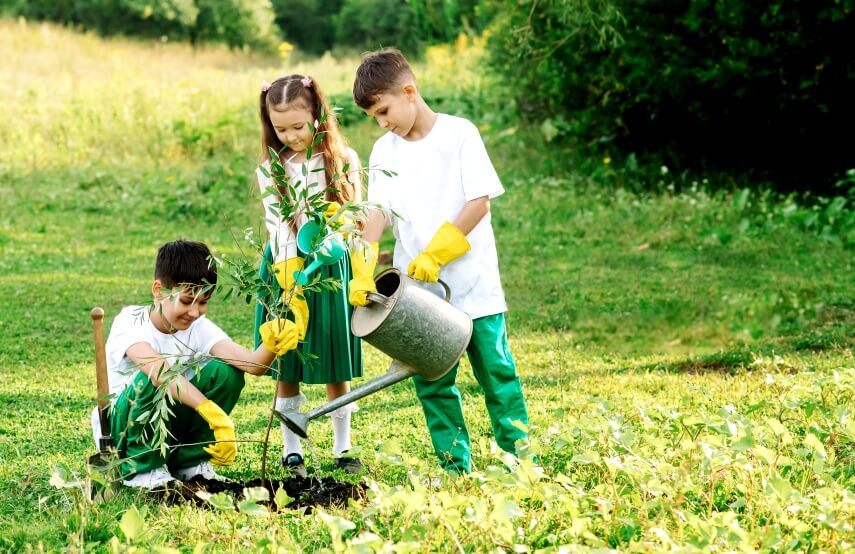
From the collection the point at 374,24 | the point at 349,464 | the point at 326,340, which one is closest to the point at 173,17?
the point at 374,24

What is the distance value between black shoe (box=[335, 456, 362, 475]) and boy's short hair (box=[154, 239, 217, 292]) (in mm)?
807

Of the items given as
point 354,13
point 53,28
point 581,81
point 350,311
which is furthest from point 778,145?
point 354,13

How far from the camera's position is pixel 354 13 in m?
23.9

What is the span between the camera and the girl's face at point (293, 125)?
10.9ft

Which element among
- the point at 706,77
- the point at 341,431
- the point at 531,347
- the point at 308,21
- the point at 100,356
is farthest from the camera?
the point at 308,21

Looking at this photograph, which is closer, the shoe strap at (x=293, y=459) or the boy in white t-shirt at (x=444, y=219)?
the boy in white t-shirt at (x=444, y=219)

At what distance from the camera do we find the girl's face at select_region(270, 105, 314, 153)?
3.31 metres

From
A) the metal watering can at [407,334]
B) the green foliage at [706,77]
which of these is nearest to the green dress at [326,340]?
the metal watering can at [407,334]

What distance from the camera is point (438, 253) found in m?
3.12

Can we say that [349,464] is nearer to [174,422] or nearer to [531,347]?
[174,422]

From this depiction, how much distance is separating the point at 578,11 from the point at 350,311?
11.7 feet

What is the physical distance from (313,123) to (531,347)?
2.33m

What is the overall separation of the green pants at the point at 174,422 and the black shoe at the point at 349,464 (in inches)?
18.3

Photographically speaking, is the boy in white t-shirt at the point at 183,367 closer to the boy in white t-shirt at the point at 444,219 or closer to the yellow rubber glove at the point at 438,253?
the yellow rubber glove at the point at 438,253
